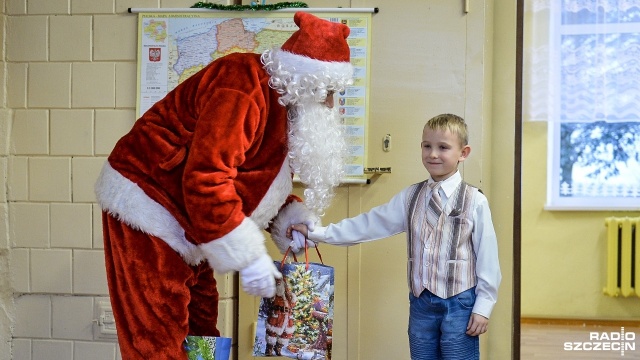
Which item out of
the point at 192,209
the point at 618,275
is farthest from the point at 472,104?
the point at 618,275

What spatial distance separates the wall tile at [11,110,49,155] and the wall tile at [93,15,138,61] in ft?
1.09

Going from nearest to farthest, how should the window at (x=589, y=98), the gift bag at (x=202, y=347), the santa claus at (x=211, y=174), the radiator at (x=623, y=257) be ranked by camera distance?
the santa claus at (x=211, y=174) → the gift bag at (x=202, y=347) → the window at (x=589, y=98) → the radiator at (x=623, y=257)

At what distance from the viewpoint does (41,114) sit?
9.64 ft

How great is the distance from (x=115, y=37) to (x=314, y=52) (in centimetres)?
122

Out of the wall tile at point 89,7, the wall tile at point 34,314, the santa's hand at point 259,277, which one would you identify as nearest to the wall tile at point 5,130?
the wall tile at point 89,7

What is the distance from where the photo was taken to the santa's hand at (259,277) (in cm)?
187

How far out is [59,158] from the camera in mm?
2928

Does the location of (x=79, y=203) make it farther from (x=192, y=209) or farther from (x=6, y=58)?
(x=192, y=209)

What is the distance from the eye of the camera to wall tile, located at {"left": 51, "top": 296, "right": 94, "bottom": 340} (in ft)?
9.58

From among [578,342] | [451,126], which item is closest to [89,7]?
[451,126]

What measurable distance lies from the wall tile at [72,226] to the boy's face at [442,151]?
1.41 m

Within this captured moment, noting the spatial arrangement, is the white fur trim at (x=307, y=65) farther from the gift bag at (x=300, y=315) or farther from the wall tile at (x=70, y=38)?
the wall tile at (x=70, y=38)

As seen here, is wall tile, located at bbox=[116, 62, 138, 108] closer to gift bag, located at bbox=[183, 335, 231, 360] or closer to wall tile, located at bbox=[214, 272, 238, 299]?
wall tile, located at bbox=[214, 272, 238, 299]

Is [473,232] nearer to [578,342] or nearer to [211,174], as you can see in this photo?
[211,174]
